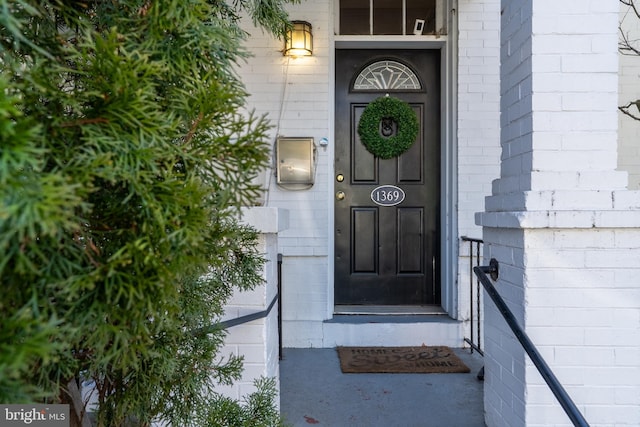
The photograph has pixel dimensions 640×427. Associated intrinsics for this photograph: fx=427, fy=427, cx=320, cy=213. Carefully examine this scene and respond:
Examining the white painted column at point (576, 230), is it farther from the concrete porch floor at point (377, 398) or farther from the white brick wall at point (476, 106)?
the white brick wall at point (476, 106)

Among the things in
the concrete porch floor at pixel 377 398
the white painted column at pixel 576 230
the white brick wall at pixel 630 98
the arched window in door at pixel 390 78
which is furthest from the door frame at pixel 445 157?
the white painted column at pixel 576 230

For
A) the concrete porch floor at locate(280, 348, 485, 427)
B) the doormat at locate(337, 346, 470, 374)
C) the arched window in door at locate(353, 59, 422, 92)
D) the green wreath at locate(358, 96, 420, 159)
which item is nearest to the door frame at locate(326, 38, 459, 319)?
the arched window in door at locate(353, 59, 422, 92)

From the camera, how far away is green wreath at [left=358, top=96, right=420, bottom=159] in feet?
11.9

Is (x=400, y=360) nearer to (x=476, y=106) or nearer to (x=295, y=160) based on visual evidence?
(x=295, y=160)

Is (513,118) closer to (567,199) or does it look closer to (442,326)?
(567,199)

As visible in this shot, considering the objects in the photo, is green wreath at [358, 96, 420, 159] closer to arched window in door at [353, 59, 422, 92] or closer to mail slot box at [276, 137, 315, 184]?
arched window in door at [353, 59, 422, 92]

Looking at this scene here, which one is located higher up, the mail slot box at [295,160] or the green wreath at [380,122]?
the green wreath at [380,122]

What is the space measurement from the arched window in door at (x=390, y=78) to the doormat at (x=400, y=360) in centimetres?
218

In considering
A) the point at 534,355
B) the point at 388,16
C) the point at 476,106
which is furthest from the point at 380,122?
the point at 534,355

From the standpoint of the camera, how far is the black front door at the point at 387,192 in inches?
147

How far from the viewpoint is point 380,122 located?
368 cm

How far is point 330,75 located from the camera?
139 inches

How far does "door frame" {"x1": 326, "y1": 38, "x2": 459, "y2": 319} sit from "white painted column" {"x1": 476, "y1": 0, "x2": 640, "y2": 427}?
178 centimetres

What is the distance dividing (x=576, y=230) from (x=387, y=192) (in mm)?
2179
